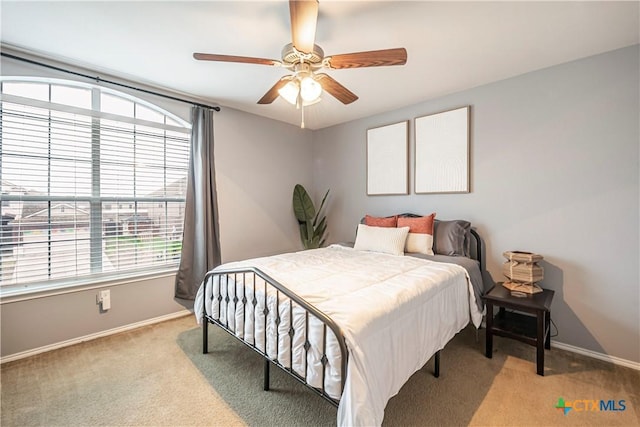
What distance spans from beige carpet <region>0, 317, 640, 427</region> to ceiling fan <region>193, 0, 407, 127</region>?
6.75 ft

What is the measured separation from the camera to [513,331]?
2.27 meters

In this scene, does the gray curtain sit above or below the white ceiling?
below

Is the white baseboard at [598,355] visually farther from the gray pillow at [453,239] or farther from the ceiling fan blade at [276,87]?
the ceiling fan blade at [276,87]

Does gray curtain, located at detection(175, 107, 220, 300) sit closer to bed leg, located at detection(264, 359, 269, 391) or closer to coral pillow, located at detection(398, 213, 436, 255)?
bed leg, located at detection(264, 359, 269, 391)

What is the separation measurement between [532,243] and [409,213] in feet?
4.17

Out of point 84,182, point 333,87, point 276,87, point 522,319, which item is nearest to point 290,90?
point 276,87

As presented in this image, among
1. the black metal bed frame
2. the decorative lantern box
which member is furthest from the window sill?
the decorative lantern box

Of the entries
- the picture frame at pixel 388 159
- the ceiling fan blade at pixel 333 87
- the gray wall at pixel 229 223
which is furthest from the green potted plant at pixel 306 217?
the ceiling fan blade at pixel 333 87

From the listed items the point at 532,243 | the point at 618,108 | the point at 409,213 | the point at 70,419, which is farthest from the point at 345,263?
the point at 618,108

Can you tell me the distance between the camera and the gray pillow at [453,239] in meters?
2.81

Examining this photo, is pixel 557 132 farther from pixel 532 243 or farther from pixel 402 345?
pixel 402 345

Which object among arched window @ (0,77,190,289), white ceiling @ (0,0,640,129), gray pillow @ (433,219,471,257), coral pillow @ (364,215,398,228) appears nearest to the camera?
white ceiling @ (0,0,640,129)

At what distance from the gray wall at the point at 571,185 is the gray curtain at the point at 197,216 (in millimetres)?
2807

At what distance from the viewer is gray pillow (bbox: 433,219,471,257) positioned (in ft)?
9.21
